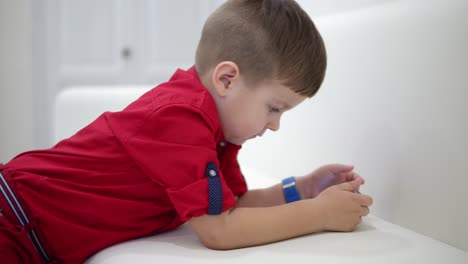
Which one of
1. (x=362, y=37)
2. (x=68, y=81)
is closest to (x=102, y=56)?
(x=68, y=81)

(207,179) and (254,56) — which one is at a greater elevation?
(254,56)

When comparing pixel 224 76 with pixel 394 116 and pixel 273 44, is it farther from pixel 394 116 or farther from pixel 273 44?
pixel 394 116

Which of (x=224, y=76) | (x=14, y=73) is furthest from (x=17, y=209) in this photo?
(x=14, y=73)

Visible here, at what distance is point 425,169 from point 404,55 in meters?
0.20

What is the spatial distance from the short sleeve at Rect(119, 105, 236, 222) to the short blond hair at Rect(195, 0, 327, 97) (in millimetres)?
121

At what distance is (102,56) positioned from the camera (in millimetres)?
3205

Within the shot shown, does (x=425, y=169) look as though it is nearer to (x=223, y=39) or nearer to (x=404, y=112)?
(x=404, y=112)

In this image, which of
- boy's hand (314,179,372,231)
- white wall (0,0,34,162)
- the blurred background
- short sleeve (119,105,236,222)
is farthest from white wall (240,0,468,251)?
white wall (0,0,34,162)

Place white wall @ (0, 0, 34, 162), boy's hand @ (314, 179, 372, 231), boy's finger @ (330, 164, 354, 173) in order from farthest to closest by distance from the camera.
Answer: white wall @ (0, 0, 34, 162), boy's finger @ (330, 164, 354, 173), boy's hand @ (314, 179, 372, 231)

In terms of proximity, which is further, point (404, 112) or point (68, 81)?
point (68, 81)

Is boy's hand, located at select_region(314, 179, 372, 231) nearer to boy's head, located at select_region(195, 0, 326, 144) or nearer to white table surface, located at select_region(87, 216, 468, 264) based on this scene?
white table surface, located at select_region(87, 216, 468, 264)

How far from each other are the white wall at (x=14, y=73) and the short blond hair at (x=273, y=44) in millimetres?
2583

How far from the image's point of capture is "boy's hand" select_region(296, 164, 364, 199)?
0.97m

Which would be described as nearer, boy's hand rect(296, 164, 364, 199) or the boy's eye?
the boy's eye
